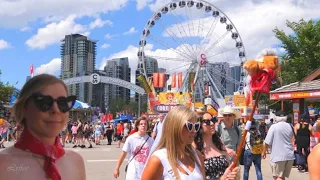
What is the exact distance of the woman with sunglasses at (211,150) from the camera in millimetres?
4371

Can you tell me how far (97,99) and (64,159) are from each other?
111215 millimetres

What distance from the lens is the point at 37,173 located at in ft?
5.91

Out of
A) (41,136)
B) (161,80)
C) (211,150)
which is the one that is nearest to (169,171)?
(41,136)

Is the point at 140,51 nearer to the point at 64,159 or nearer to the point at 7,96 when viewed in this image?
the point at 7,96

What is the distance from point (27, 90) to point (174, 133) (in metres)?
1.47

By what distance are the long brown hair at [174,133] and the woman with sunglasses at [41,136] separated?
3.88 feet

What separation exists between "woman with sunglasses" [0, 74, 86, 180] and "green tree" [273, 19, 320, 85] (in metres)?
24.9

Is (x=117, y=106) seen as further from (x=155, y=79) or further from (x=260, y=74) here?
(x=260, y=74)

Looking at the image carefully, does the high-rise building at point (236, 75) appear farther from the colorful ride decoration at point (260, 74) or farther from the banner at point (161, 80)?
the colorful ride decoration at point (260, 74)

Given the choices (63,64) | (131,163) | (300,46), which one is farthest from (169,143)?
(63,64)

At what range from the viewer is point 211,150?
4715 millimetres

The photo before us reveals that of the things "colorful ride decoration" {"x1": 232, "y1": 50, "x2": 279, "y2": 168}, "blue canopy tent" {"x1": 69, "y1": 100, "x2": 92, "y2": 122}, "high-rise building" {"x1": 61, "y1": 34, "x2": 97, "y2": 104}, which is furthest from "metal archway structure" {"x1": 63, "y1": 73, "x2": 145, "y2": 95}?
"high-rise building" {"x1": 61, "y1": 34, "x2": 97, "y2": 104}

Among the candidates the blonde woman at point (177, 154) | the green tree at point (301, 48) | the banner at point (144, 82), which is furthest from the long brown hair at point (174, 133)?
the banner at point (144, 82)

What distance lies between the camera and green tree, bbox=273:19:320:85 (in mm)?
25797
